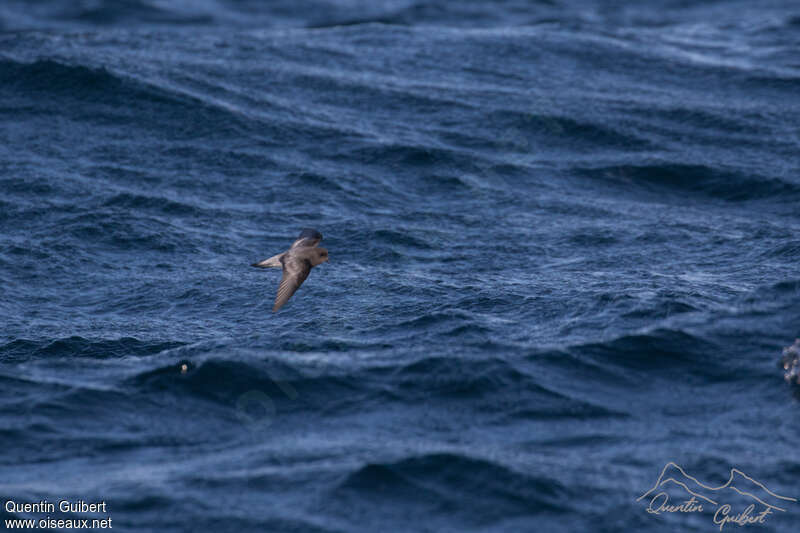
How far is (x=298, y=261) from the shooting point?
40.3 feet

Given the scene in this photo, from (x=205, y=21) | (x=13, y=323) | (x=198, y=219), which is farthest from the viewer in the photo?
(x=205, y=21)

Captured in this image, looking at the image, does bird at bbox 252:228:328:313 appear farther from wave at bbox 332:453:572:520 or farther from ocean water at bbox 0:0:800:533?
wave at bbox 332:453:572:520

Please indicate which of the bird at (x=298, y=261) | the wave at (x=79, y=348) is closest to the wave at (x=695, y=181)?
the bird at (x=298, y=261)

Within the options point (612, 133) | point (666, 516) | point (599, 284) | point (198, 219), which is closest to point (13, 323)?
point (198, 219)

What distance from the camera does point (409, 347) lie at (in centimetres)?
1320

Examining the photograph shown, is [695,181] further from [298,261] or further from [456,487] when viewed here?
[456,487]

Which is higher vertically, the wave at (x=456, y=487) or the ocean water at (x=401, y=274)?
the ocean water at (x=401, y=274)

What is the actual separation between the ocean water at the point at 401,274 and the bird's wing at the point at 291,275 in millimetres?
1189

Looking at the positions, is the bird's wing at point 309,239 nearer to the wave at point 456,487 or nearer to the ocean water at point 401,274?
the ocean water at point 401,274

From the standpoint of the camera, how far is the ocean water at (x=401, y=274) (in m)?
10.1

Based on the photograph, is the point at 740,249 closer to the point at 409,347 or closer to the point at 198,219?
the point at 409,347

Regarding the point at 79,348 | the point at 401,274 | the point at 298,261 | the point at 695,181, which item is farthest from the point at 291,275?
the point at 695,181

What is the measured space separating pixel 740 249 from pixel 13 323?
35.2 feet
